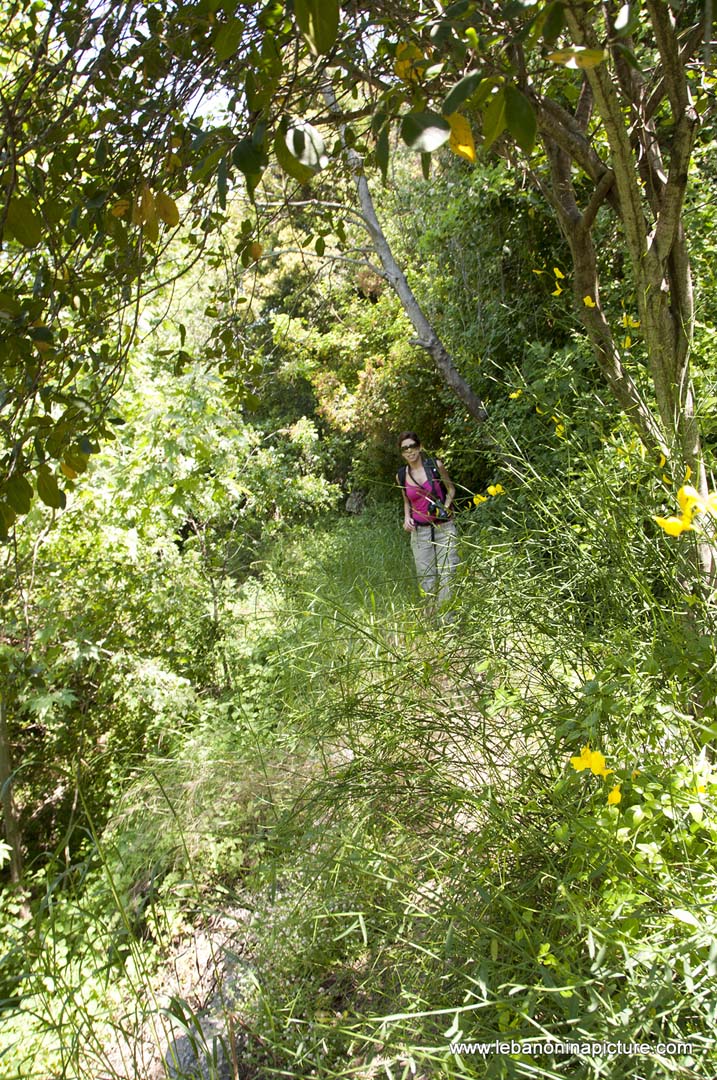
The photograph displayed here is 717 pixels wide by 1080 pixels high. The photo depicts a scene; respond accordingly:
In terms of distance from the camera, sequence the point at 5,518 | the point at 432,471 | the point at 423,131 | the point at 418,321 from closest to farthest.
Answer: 1. the point at 423,131
2. the point at 5,518
3. the point at 432,471
4. the point at 418,321

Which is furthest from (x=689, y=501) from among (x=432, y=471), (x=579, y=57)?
(x=432, y=471)

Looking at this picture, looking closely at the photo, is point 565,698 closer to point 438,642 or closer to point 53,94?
point 438,642

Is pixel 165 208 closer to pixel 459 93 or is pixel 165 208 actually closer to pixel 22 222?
pixel 22 222

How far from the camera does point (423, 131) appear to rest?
0.75 meters

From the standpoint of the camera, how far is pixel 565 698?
1.74m

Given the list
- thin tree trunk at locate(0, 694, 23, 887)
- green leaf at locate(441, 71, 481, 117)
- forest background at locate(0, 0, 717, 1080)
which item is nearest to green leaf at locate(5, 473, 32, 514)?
forest background at locate(0, 0, 717, 1080)

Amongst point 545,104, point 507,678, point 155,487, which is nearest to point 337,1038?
point 507,678

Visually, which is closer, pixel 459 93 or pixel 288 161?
pixel 459 93

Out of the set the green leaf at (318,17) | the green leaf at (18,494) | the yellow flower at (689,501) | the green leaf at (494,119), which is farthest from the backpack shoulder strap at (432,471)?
the green leaf at (318,17)

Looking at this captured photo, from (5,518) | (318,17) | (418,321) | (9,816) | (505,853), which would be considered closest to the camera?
(318,17)

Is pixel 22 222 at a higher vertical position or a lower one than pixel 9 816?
higher

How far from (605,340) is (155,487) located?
319cm

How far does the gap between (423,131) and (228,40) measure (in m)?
0.39

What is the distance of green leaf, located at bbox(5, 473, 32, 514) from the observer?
3.99 feet
